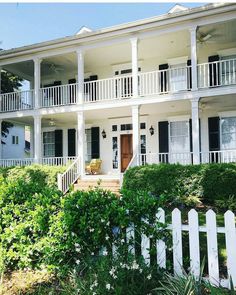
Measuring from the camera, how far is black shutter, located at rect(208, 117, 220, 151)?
13766 mm

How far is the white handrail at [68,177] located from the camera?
40.3ft

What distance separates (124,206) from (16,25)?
1250cm

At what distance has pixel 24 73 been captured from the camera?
713 inches

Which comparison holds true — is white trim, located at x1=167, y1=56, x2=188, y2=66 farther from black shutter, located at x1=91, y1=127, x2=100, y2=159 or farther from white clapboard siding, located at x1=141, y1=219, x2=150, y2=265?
white clapboard siding, located at x1=141, y1=219, x2=150, y2=265

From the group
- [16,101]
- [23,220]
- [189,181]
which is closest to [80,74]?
[16,101]

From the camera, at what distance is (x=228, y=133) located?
13641 mm

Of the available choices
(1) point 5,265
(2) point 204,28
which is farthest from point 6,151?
(1) point 5,265

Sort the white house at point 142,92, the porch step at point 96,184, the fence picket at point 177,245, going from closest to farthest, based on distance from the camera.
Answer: the fence picket at point 177,245
the white house at point 142,92
the porch step at point 96,184

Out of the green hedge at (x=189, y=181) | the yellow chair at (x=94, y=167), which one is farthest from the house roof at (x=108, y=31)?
the yellow chair at (x=94, y=167)

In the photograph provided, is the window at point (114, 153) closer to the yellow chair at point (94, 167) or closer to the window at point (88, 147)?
the yellow chair at point (94, 167)

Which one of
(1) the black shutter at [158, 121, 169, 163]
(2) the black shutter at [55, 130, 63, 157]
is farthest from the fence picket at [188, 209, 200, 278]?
(2) the black shutter at [55, 130, 63, 157]

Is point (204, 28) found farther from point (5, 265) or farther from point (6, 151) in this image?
point (6, 151)

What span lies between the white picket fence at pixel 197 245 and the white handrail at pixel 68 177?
889cm

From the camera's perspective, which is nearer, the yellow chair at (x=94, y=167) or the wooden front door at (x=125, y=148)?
the yellow chair at (x=94, y=167)
